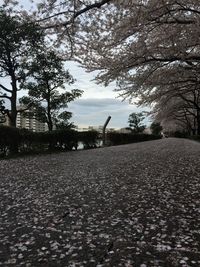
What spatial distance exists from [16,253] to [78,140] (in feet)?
65.0


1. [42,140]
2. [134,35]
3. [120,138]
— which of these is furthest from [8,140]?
[120,138]

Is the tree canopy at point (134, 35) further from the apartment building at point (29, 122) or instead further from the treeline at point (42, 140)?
the apartment building at point (29, 122)

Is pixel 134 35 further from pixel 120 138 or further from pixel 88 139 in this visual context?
pixel 120 138

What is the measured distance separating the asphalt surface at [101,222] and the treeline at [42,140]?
330 inches

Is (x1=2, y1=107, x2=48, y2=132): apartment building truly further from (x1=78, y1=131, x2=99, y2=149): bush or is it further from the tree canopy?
the tree canopy

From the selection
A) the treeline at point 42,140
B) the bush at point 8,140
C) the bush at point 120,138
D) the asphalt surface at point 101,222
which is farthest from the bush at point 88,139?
the asphalt surface at point 101,222

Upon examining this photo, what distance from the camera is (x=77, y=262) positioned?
11.4 feet

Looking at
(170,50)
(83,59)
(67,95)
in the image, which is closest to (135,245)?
(170,50)

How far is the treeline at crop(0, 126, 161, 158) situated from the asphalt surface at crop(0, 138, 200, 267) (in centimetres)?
839

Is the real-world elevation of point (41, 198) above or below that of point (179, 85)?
below

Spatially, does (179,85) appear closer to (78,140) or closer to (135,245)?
(78,140)

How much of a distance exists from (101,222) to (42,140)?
49.9ft

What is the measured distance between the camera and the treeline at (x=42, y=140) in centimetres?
1694

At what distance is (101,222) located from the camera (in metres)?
4.89
